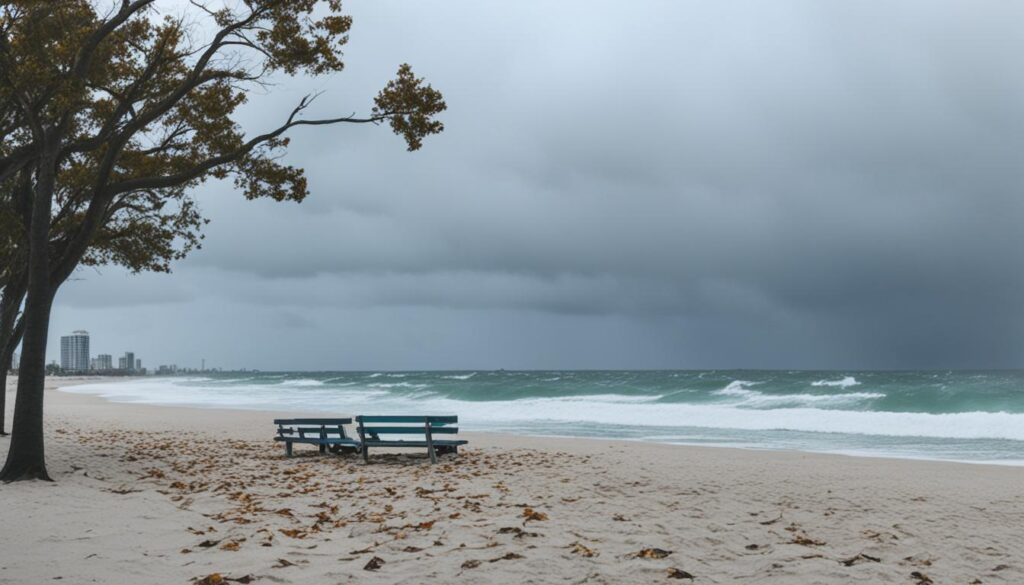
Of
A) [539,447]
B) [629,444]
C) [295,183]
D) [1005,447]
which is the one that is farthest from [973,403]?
[295,183]

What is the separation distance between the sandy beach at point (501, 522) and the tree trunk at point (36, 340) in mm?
799

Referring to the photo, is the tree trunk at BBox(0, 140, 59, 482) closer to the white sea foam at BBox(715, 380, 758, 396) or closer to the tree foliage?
the tree foliage

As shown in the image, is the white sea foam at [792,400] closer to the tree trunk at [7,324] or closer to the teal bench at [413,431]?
the teal bench at [413,431]

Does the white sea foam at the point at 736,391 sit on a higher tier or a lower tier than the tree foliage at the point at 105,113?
lower

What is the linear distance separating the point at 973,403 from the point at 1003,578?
4159 cm

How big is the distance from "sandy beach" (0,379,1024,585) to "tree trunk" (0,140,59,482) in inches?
31.5

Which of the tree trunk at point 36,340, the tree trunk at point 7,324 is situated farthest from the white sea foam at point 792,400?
the tree trunk at point 36,340

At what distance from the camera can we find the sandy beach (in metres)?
6.45

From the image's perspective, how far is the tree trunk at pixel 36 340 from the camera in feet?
38.5

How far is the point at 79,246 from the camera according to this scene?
13.2m

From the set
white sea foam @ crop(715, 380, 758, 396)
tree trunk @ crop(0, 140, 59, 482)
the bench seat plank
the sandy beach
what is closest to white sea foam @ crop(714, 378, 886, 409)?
white sea foam @ crop(715, 380, 758, 396)

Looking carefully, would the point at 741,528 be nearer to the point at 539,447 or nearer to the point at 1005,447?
the point at 539,447

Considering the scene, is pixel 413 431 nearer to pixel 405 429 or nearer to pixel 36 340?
pixel 405 429

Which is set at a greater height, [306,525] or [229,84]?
[229,84]
